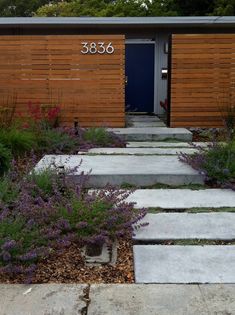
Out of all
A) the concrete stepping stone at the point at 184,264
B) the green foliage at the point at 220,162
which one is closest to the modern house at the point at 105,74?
the green foliage at the point at 220,162

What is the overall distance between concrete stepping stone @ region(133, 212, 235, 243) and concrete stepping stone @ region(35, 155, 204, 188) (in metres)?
1.26

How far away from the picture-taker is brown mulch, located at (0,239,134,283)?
3566 millimetres

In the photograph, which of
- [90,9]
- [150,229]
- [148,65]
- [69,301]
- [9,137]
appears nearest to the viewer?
[69,301]

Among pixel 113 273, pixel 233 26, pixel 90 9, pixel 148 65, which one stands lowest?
pixel 113 273

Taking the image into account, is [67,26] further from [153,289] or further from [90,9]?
[90,9]

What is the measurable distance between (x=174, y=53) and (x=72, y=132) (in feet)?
10.9

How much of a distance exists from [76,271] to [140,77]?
10.5 meters

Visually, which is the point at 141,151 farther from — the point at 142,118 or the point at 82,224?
the point at 142,118

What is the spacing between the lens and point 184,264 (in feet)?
12.4

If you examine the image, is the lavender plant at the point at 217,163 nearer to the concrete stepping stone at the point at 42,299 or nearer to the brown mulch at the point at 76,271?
the brown mulch at the point at 76,271

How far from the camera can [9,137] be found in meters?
7.46

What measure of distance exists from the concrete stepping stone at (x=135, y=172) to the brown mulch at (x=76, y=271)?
6.45 ft

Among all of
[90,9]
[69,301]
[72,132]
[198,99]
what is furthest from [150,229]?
[90,9]

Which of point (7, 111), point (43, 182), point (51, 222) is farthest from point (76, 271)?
point (7, 111)
